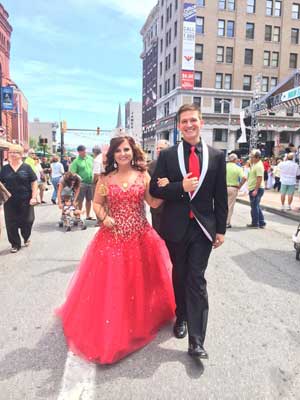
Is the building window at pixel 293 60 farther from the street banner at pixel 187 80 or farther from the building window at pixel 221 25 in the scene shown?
the street banner at pixel 187 80

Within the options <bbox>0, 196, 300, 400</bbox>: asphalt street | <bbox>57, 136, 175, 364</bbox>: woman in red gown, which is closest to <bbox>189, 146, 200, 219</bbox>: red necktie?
<bbox>57, 136, 175, 364</bbox>: woman in red gown

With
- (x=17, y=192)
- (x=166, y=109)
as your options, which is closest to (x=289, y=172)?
(x=17, y=192)

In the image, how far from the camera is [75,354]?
3.00 meters

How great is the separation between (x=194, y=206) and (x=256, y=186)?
20.3 feet

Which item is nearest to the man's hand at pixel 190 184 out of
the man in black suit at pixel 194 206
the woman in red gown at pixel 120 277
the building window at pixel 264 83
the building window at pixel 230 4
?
the man in black suit at pixel 194 206

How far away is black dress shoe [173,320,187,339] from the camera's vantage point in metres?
3.31

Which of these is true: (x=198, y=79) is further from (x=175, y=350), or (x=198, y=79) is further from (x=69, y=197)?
(x=175, y=350)

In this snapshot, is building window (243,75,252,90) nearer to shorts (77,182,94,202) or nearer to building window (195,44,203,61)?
building window (195,44,203,61)

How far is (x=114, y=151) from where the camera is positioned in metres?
3.35

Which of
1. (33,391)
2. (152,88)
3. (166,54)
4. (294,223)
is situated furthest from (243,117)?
(152,88)

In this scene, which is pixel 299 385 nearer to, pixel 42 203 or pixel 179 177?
pixel 179 177

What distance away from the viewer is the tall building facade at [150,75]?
209 ft

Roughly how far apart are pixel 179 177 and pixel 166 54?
55.5m

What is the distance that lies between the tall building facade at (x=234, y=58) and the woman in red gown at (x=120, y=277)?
44887 millimetres
